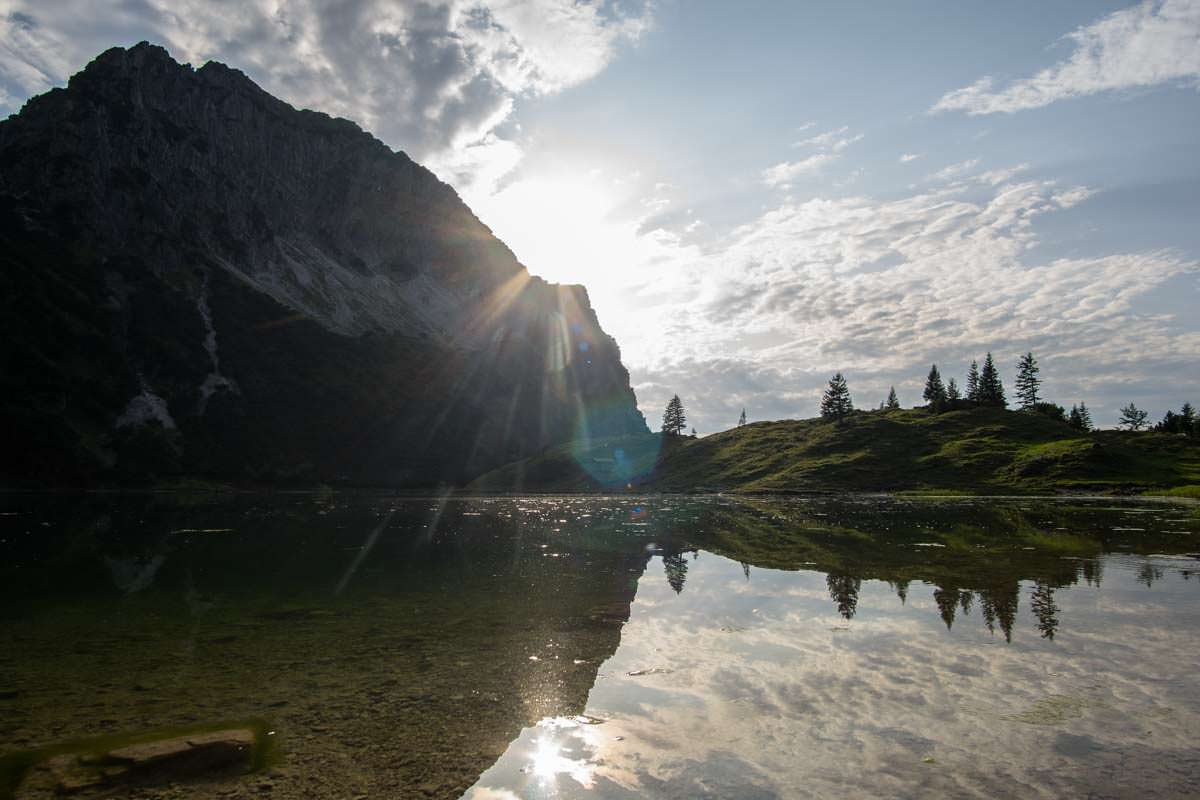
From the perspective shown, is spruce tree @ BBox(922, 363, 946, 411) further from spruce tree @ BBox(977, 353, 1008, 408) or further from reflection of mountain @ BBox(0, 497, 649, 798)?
reflection of mountain @ BBox(0, 497, 649, 798)

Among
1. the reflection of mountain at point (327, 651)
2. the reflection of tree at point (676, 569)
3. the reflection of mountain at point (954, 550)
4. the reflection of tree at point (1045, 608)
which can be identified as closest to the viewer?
the reflection of mountain at point (327, 651)

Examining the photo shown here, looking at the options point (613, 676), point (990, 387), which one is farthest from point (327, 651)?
point (990, 387)

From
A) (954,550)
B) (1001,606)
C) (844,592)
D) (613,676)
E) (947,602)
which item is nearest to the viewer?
(613,676)

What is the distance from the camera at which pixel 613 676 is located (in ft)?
49.1

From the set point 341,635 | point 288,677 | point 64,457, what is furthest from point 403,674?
point 64,457

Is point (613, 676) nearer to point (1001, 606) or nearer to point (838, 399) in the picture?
point (1001, 606)

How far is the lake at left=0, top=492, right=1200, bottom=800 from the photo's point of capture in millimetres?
9742

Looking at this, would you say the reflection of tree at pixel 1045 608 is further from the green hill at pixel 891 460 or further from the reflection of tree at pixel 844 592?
the green hill at pixel 891 460

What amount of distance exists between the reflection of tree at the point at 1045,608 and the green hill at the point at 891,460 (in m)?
96.1

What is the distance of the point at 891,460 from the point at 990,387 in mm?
67092

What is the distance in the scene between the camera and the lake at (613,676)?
9.74m

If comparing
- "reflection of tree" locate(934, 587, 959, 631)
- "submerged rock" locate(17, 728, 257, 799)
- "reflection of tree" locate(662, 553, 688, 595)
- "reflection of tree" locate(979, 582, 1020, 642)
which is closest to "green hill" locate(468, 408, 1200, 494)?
"reflection of tree" locate(662, 553, 688, 595)

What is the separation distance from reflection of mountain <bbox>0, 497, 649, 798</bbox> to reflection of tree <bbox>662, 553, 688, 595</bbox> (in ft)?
6.03

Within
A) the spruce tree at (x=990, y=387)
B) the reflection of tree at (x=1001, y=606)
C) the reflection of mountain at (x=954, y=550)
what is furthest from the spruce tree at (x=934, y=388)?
the reflection of tree at (x=1001, y=606)
